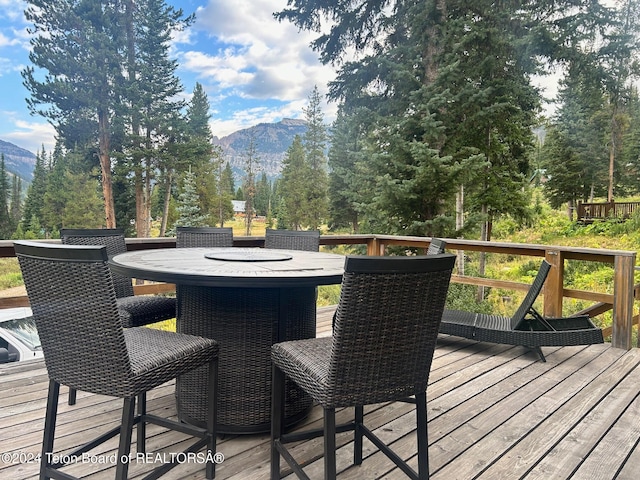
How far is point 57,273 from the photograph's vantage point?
143cm

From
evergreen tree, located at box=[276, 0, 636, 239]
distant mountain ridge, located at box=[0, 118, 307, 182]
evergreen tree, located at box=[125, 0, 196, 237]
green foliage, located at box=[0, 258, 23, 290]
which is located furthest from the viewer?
distant mountain ridge, located at box=[0, 118, 307, 182]

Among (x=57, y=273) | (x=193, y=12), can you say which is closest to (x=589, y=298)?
→ (x=57, y=273)

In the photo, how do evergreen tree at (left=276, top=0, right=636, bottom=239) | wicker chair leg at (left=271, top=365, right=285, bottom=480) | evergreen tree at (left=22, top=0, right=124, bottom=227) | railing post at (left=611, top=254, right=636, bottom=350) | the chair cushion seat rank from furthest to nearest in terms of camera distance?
evergreen tree at (left=22, top=0, right=124, bottom=227), evergreen tree at (left=276, top=0, right=636, bottom=239), railing post at (left=611, top=254, right=636, bottom=350), the chair cushion seat, wicker chair leg at (left=271, top=365, right=285, bottom=480)

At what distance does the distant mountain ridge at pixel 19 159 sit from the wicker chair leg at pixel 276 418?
1782 centimetres

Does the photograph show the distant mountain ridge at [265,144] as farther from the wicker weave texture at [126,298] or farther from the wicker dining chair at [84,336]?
the wicker dining chair at [84,336]

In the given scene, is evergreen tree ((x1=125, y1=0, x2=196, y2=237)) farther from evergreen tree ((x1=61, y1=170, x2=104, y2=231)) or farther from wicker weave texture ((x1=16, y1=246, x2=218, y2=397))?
wicker weave texture ((x1=16, y1=246, x2=218, y2=397))

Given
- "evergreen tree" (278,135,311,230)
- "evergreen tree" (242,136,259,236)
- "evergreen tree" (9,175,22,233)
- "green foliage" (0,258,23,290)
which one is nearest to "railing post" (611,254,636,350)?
"green foliage" (0,258,23,290)

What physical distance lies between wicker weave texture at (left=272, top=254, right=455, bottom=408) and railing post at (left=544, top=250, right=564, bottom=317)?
9.47 ft

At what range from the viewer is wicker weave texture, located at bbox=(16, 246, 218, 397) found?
1411 mm

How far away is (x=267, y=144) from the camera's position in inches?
875

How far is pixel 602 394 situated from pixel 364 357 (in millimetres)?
2071

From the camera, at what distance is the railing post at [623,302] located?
11.8 ft

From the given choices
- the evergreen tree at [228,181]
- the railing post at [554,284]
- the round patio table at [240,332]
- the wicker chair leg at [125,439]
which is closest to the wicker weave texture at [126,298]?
the round patio table at [240,332]

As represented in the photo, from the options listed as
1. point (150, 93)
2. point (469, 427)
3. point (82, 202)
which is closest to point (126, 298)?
point (469, 427)
